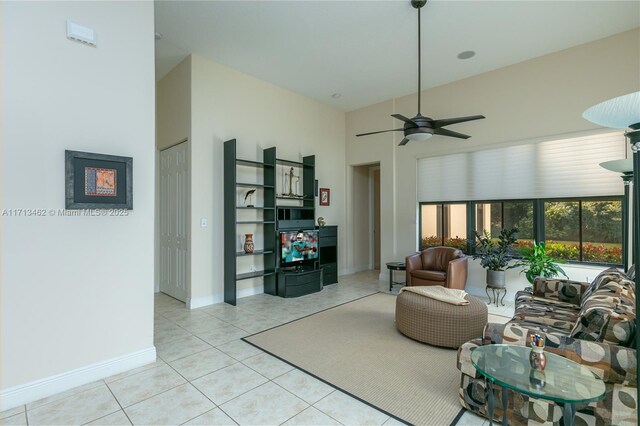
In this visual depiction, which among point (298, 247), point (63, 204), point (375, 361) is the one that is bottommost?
point (375, 361)

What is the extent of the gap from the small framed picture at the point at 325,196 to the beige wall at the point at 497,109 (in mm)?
728

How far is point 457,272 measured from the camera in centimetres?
448

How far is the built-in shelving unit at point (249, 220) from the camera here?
448 cm

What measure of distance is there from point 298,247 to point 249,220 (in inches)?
37.8

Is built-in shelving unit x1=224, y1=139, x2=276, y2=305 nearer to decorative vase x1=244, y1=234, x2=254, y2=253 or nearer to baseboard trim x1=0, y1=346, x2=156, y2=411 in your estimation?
decorative vase x1=244, y1=234, x2=254, y2=253

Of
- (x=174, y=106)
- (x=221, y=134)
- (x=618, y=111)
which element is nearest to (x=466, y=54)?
(x=618, y=111)

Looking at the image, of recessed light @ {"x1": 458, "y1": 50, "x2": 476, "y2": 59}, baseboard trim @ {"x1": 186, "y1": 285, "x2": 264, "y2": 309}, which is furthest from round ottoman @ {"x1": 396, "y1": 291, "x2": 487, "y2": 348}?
recessed light @ {"x1": 458, "y1": 50, "x2": 476, "y2": 59}

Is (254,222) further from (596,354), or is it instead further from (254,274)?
(596,354)

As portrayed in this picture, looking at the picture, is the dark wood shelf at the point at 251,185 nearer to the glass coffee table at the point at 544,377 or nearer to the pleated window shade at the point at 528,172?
the pleated window shade at the point at 528,172

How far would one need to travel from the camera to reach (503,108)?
476cm

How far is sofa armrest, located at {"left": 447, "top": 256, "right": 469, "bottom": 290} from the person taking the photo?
4.35 metres

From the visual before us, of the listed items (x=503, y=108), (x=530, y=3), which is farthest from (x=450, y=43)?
(x=503, y=108)

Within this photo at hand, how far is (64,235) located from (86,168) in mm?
546

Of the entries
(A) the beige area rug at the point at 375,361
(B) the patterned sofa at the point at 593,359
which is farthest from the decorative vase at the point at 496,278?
(B) the patterned sofa at the point at 593,359
